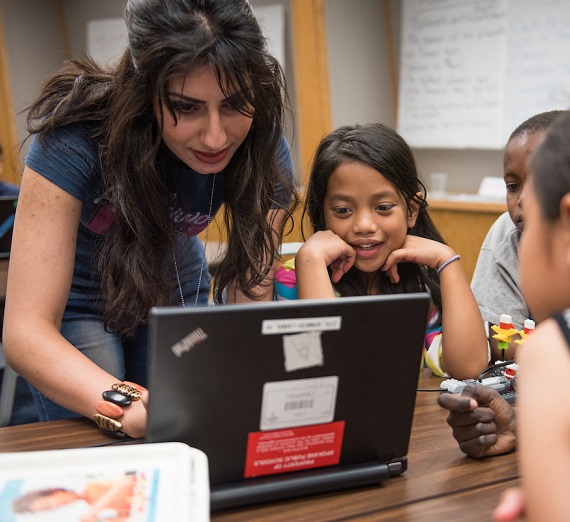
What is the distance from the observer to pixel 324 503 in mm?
965

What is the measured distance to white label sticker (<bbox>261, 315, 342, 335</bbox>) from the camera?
0.90 m

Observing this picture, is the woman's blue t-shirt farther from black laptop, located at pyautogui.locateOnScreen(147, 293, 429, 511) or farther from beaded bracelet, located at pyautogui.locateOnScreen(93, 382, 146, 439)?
black laptop, located at pyautogui.locateOnScreen(147, 293, 429, 511)

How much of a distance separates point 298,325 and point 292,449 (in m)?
0.18

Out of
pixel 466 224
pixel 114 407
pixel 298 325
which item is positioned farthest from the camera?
pixel 466 224

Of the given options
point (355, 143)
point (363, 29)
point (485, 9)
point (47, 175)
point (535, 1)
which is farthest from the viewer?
point (363, 29)

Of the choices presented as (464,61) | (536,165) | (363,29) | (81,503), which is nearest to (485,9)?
(464,61)

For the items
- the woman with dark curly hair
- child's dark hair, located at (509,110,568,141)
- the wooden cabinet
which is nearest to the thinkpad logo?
the woman with dark curly hair

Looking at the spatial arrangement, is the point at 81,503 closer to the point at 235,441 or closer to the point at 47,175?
the point at 235,441

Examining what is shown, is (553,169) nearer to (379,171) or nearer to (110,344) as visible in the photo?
(379,171)

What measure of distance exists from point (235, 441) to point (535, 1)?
138 inches

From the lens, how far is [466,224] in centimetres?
415

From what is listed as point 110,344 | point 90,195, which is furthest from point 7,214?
point 90,195

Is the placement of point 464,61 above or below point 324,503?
above

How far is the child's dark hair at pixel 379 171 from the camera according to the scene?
5.99 feet
